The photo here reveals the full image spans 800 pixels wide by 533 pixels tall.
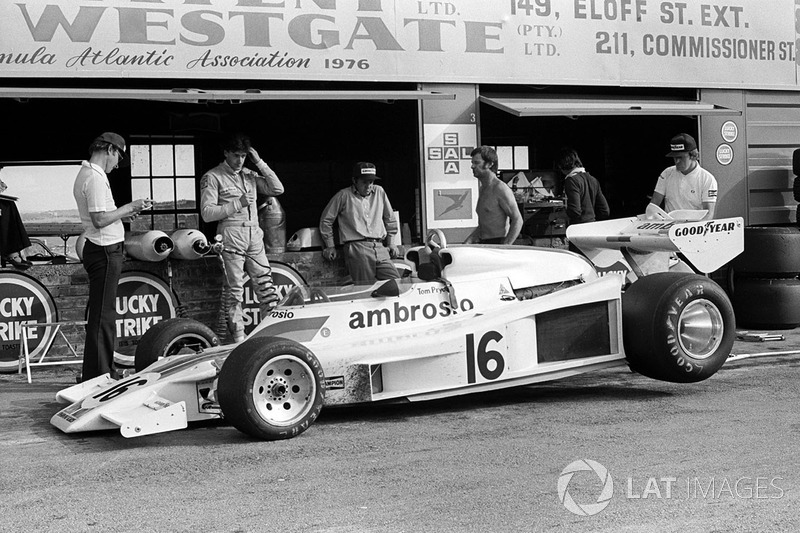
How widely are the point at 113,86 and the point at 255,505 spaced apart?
6.64 meters

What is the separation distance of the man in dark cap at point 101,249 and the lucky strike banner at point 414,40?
1.73 m

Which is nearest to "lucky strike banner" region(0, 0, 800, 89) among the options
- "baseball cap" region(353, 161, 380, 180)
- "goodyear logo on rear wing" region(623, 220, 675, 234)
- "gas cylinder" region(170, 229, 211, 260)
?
"baseball cap" region(353, 161, 380, 180)

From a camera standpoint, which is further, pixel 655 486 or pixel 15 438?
pixel 15 438

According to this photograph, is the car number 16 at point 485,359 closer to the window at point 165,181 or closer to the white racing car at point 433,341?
the white racing car at point 433,341

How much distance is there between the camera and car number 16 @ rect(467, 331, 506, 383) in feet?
22.6

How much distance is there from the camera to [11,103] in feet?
41.2

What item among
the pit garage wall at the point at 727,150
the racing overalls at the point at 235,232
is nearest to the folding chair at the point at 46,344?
the racing overalls at the point at 235,232

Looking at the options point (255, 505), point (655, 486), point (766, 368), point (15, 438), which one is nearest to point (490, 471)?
point (655, 486)

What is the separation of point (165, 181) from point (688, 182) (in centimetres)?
637

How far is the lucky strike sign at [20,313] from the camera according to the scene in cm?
953

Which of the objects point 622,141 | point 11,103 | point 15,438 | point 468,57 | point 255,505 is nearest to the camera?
point 255,505

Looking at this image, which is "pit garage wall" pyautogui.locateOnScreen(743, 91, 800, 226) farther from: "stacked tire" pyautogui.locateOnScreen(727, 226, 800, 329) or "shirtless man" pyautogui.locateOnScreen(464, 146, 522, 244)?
"shirtless man" pyautogui.locateOnScreen(464, 146, 522, 244)

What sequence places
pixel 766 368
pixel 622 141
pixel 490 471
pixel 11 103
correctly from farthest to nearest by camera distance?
pixel 622 141 → pixel 11 103 → pixel 766 368 → pixel 490 471

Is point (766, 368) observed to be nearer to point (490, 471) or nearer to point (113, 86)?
point (490, 471)
